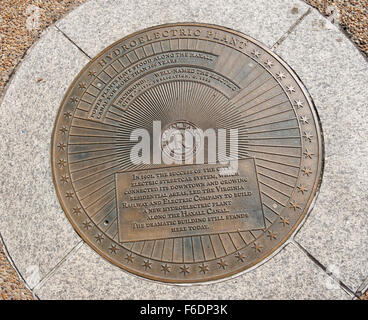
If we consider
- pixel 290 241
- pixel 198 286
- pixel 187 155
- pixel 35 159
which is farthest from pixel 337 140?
pixel 35 159

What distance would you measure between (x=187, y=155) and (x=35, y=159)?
3.99ft

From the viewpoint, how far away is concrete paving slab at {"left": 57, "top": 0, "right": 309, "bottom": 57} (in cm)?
289

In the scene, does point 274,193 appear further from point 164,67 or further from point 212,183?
point 164,67

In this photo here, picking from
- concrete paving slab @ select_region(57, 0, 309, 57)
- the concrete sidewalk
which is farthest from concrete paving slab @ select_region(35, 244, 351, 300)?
concrete paving slab @ select_region(57, 0, 309, 57)

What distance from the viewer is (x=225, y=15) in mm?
2936

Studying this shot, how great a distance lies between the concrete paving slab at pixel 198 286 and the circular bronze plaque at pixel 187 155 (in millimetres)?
82

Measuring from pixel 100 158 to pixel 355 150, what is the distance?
1.88 m

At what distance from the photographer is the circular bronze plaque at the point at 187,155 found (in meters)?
2.50

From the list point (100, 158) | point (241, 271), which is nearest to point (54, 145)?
point (100, 158)

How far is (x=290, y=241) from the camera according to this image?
250 centimetres
